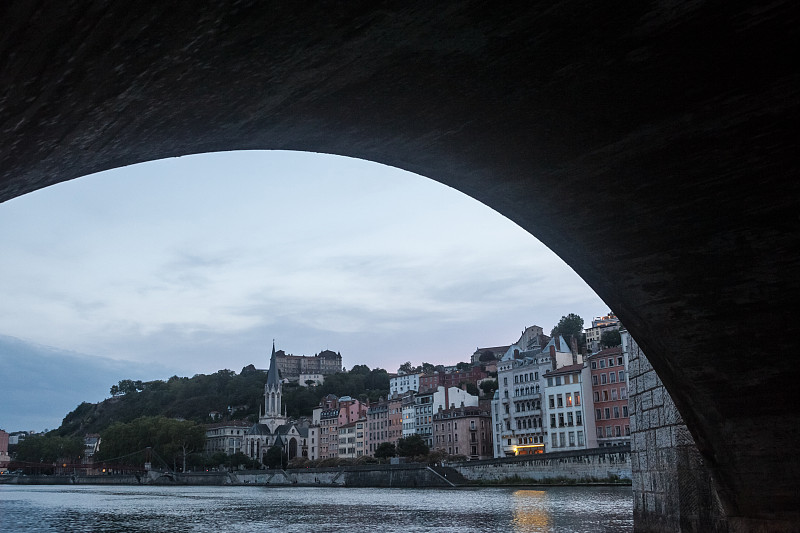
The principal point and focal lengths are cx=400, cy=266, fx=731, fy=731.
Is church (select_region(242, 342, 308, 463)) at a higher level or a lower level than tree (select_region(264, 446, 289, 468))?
higher

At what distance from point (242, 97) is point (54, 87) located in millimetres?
1417

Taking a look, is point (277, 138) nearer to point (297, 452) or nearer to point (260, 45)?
point (260, 45)

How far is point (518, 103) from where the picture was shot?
5586mm

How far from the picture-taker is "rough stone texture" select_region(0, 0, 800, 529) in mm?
3732

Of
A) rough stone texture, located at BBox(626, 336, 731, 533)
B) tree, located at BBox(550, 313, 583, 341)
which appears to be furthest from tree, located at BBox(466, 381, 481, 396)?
rough stone texture, located at BBox(626, 336, 731, 533)

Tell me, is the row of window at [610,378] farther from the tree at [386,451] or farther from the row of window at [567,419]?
the tree at [386,451]

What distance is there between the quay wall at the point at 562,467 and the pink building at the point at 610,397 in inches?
424

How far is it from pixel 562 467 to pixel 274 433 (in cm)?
10698

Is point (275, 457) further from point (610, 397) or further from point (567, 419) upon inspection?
point (610, 397)

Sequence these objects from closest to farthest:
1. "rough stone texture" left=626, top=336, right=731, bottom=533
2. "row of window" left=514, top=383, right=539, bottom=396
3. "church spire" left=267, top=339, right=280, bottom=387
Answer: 1. "rough stone texture" left=626, top=336, right=731, bottom=533
2. "row of window" left=514, top=383, right=539, bottom=396
3. "church spire" left=267, top=339, right=280, bottom=387

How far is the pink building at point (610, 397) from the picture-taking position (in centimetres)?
7131

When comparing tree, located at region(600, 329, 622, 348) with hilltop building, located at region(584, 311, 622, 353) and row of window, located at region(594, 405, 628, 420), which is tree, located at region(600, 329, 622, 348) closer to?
hilltop building, located at region(584, 311, 622, 353)

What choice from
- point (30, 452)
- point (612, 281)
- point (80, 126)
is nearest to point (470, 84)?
point (80, 126)

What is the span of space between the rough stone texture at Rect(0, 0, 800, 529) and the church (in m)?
136
